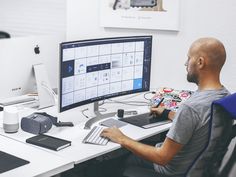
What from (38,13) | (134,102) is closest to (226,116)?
(134,102)

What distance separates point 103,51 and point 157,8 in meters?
0.82

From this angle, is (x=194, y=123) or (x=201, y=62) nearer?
(x=194, y=123)

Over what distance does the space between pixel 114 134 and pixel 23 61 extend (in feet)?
2.93

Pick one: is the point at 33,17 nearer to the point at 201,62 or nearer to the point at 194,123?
the point at 201,62

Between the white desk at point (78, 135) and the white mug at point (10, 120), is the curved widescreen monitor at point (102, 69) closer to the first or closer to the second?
the white desk at point (78, 135)

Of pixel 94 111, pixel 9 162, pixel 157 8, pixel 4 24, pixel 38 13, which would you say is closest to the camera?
pixel 9 162

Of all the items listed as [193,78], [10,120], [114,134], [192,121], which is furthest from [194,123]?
[10,120]

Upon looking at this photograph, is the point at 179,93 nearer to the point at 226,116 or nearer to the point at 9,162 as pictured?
the point at 226,116

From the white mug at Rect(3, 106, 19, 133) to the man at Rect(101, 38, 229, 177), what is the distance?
0.56 meters

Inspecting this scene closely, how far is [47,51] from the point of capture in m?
3.04

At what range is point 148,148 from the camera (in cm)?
221

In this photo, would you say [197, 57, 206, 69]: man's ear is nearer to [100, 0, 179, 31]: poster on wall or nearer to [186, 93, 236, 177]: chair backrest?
[186, 93, 236, 177]: chair backrest

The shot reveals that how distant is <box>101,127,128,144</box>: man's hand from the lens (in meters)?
2.31

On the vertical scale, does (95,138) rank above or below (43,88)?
below
